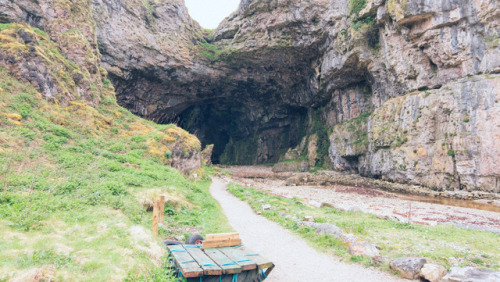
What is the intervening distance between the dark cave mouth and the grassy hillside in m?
44.3

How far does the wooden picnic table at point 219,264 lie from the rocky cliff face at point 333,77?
89.9ft

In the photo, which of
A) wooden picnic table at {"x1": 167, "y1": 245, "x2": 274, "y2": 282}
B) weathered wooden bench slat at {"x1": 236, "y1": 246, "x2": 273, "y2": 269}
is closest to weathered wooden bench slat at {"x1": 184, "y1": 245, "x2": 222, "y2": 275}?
wooden picnic table at {"x1": 167, "y1": 245, "x2": 274, "y2": 282}

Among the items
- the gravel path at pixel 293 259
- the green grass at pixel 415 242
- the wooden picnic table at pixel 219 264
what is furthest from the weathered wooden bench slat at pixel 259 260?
the green grass at pixel 415 242

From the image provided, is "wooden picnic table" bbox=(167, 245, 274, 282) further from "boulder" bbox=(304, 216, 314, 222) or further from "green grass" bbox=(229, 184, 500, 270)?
"boulder" bbox=(304, 216, 314, 222)

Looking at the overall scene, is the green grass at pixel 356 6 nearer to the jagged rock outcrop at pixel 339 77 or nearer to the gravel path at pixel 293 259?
the jagged rock outcrop at pixel 339 77

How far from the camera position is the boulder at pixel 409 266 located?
269 inches

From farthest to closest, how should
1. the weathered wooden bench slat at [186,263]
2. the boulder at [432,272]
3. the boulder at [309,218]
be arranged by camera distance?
the boulder at [309,218], the boulder at [432,272], the weathered wooden bench slat at [186,263]

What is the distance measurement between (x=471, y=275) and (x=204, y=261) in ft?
20.5

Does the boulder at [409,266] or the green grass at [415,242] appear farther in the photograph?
the green grass at [415,242]

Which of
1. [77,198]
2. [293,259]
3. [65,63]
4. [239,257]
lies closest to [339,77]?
[65,63]

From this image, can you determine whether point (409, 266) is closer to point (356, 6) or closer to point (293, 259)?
point (293, 259)

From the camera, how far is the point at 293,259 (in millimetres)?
8227

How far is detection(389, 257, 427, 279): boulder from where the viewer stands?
22.4 ft

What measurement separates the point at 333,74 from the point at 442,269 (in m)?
43.3
